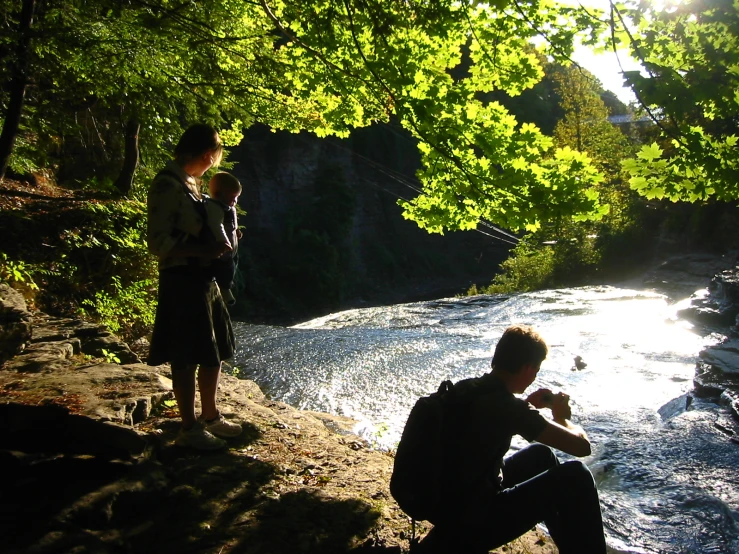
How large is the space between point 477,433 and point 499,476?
1.48 ft

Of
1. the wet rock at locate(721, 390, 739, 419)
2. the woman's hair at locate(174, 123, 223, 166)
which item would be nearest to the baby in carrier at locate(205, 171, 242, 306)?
the woman's hair at locate(174, 123, 223, 166)

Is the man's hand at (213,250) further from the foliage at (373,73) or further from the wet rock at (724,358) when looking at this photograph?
the wet rock at (724,358)

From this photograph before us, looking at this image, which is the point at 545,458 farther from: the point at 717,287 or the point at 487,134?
the point at 717,287

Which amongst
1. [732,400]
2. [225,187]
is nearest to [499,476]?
[225,187]

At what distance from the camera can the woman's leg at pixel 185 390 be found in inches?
123

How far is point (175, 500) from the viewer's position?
262 cm

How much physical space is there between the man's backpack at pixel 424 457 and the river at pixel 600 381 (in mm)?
2137

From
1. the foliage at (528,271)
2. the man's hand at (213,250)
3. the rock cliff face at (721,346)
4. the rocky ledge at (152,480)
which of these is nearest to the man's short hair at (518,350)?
the rocky ledge at (152,480)

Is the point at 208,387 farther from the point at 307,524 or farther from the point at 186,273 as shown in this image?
the point at 307,524

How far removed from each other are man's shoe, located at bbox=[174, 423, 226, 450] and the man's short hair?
181 centimetres

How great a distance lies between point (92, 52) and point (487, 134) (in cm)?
434

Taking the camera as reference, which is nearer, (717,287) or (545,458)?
(545,458)

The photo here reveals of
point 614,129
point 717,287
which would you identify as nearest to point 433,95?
point 717,287

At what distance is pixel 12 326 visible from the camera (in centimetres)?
403
